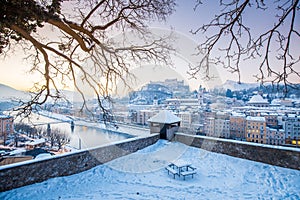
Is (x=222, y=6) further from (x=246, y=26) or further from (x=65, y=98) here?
(x=65, y=98)

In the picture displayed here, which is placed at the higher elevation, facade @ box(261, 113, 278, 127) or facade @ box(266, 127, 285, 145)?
facade @ box(261, 113, 278, 127)

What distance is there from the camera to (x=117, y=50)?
11.5 ft

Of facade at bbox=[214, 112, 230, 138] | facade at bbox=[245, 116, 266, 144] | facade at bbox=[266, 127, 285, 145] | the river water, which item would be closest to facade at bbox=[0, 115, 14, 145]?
the river water

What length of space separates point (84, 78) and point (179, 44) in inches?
89.5

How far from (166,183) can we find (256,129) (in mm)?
28254

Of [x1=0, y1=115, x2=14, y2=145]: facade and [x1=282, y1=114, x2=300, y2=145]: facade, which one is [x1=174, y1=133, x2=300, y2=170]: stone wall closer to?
[x1=0, y1=115, x2=14, y2=145]: facade

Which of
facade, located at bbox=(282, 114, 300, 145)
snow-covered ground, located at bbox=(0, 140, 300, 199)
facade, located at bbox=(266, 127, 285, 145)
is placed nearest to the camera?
snow-covered ground, located at bbox=(0, 140, 300, 199)

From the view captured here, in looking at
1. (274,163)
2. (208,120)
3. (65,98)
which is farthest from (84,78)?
(208,120)

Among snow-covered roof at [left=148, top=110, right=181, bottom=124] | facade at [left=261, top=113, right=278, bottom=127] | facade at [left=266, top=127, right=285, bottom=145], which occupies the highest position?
snow-covered roof at [left=148, top=110, right=181, bottom=124]

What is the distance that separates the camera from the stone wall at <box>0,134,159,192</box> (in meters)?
4.19

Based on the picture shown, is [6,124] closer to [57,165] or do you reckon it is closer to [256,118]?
[57,165]

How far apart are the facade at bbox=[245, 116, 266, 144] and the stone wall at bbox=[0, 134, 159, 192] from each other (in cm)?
2651

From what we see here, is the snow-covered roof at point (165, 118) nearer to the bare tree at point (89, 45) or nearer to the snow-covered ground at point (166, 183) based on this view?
the snow-covered ground at point (166, 183)

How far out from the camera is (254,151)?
649 centimetres
